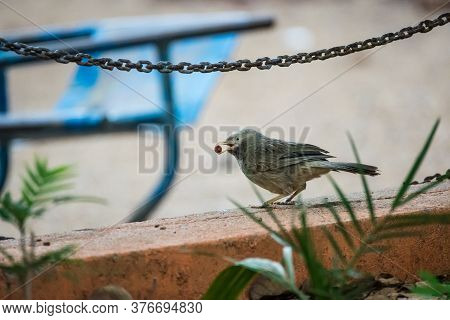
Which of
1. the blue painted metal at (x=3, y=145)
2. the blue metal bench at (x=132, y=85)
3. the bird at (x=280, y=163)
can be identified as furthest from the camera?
the blue painted metal at (x=3, y=145)

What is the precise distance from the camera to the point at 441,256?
11.4ft

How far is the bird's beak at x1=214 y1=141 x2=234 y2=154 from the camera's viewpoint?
4.18m

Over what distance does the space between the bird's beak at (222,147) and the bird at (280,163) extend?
2.1 inches

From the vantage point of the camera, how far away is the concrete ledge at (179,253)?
3.00m

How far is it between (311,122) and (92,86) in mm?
2749

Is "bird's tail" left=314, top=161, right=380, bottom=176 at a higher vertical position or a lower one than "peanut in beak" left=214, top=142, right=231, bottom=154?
lower

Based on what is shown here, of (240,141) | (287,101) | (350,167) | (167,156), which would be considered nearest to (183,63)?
(240,141)

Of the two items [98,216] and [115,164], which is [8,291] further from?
[115,164]

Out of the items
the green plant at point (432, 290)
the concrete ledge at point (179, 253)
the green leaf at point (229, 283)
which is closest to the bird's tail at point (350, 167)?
the concrete ledge at point (179, 253)

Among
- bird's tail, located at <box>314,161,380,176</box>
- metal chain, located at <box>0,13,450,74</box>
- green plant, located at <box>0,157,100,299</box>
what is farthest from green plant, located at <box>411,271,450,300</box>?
metal chain, located at <box>0,13,450,74</box>

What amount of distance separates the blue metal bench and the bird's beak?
2.14 meters

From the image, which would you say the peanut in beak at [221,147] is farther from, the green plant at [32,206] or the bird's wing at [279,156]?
the green plant at [32,206]

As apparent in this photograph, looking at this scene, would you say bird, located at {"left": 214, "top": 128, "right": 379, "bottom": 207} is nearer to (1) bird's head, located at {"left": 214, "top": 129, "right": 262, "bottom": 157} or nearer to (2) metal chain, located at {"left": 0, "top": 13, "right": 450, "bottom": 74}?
(1) bird's head, located at {"left": 214, "top": 129, "right": 262, "bottom": 157}

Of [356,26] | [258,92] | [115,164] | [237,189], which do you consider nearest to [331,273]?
[237,189]
